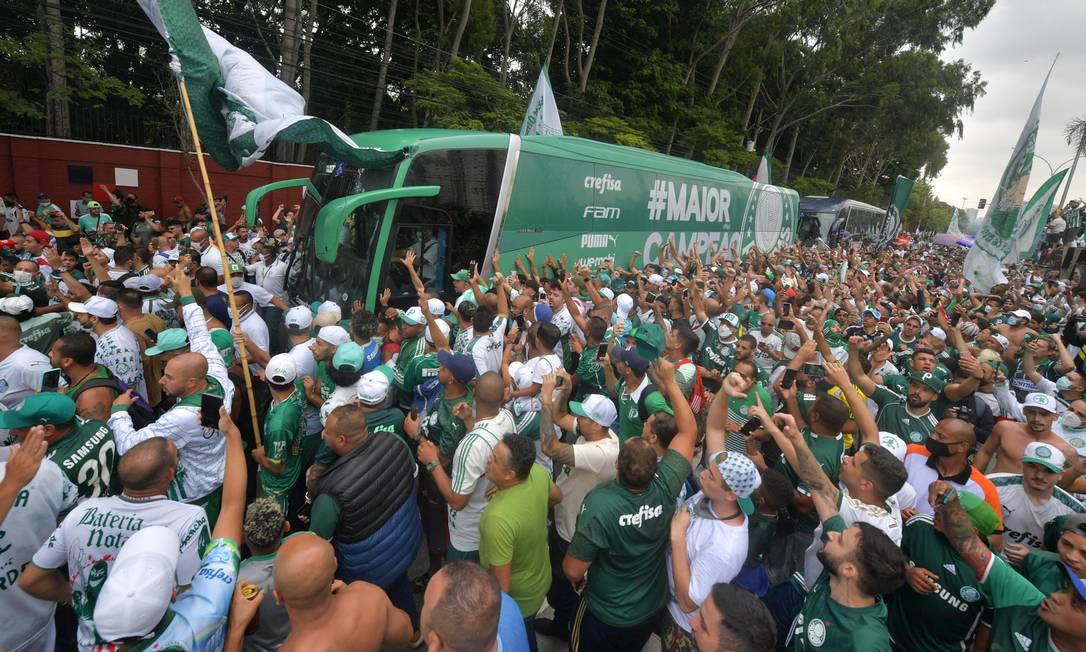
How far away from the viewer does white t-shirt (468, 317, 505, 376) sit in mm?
4898

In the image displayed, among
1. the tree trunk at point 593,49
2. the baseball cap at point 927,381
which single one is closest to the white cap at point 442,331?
the baseball cap at point 927,381

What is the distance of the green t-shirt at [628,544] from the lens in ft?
8.34

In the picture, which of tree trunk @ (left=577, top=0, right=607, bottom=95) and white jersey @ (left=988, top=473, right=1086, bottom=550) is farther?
tree trunk @ (left=577, top=0, right=607, bottom=95)

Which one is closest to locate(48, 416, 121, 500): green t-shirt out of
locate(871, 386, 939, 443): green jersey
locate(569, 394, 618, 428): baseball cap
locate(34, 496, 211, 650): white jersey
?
locate(34, 496, 211, 650): white jersey

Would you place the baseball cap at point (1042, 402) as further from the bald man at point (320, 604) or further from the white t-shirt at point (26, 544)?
the white t-shirt at point (26, 544)

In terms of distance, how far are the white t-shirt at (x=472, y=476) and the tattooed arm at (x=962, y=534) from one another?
203 cm

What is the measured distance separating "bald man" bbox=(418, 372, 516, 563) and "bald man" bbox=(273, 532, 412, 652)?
817 mm

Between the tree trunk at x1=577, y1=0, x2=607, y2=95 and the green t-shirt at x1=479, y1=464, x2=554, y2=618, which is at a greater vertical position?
the tree trunk at x1=577, y1=0, x2=607, y2=95

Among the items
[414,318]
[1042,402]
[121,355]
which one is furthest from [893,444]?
[121,355]

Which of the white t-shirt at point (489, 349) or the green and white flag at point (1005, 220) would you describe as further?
the green and white flag at point (1005, 220)

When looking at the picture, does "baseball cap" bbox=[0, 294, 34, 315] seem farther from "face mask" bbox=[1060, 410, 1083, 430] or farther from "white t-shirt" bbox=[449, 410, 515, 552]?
"face mask" bbox=[1060, 410, 1083, 430]

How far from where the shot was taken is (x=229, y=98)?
477 centimetres

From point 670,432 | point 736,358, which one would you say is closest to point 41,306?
point 670,432

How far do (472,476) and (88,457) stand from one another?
192cm
